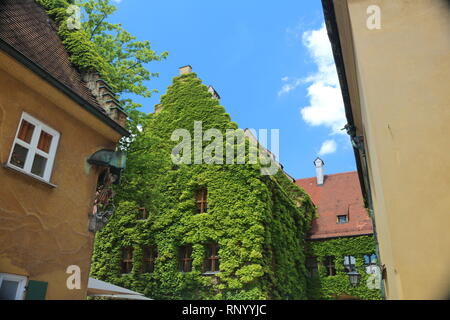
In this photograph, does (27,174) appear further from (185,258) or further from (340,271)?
(340,271)

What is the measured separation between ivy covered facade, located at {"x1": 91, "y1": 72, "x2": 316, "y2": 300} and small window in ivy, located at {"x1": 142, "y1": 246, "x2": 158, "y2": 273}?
0.05 m

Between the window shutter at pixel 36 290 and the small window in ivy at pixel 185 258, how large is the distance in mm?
12513

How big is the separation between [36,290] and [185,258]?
1290cm

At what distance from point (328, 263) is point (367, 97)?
23.4 m

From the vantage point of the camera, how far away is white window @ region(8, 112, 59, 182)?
25.9 ft

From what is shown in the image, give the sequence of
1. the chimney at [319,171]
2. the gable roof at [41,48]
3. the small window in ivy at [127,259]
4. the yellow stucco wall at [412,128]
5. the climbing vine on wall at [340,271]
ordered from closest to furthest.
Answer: the yellow stucco wall at [412,128] → the gable roof at [41,48] → the small window in ivy at [127,259] → the climbing vine on wall at [340,271] → the chimney at [319,171]

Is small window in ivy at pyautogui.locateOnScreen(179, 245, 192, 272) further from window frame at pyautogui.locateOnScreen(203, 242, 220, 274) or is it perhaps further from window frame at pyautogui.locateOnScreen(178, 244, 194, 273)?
window frame at pyautogui.locateOnScreen(203, 242, 220, 274)

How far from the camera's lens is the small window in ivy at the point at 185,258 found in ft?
65.4

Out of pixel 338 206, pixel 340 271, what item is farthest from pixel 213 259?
pixel 338 206

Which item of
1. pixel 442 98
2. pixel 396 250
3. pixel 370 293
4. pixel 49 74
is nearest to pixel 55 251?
pixel 49 74

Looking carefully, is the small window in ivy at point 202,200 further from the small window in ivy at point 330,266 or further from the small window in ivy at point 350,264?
the small window in ivy at point 350,264

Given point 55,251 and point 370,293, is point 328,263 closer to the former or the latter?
point 370,293

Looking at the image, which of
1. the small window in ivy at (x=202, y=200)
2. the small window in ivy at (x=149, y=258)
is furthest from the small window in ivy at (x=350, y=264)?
the small window in ivy at (x=149, y=258)

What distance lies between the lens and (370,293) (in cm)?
2456
